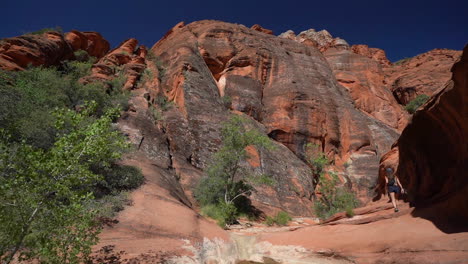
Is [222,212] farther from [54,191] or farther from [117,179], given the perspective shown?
[54,191]

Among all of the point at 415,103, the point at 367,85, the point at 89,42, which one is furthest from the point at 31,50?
the point at 415,103

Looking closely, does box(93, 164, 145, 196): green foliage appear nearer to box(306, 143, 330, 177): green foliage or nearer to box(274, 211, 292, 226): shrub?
box(274, 211, 292, 226): shrub

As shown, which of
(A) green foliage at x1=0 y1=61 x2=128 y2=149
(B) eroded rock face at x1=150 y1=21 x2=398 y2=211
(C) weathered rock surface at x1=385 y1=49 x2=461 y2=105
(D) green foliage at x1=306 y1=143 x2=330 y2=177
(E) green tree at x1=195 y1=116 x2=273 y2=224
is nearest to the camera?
(A) green foliage at x1=0 y1=61 x2=128 y2=149

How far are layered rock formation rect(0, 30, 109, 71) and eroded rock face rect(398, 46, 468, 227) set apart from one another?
2669 centimetres

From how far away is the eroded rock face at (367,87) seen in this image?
40406 millimetres

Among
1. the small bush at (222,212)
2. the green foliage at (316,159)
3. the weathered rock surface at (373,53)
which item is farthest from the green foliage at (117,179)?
the weathered rock surface at (373,53)

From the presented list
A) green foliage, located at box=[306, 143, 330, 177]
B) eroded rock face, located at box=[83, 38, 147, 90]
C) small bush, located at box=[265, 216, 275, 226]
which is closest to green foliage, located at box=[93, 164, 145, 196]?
small bush, located at box=[265, 216, 275, 226]

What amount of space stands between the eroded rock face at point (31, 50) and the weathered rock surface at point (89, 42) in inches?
113

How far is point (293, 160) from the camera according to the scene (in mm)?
26953

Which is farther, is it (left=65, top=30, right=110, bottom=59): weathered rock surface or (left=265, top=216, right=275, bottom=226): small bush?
(left=65, top=30, right=110, bottom=59): weathered rock surface

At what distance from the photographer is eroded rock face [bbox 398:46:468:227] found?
6.92 metres

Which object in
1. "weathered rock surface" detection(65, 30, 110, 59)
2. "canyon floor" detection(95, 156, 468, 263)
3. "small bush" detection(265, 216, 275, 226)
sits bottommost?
"small bush" detection(265, 216, 275, 226)

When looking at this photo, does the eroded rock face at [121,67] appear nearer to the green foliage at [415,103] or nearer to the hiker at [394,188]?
the hiker at [394,188]

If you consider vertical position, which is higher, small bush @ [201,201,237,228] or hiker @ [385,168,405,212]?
hiker @ [385,168,405,212]
